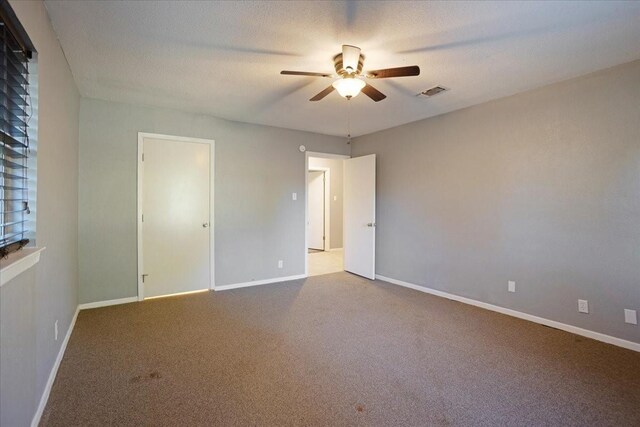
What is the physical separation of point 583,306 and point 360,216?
299 cm

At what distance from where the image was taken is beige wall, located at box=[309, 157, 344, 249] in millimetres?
7809

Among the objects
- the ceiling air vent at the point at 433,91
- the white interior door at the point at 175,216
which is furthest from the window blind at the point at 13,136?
the ceiling air vent at the point at 433,91

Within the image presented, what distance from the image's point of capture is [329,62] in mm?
2578

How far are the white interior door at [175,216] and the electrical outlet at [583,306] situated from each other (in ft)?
13.9

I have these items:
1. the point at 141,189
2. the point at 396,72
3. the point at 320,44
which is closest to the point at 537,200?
the point at 396,72

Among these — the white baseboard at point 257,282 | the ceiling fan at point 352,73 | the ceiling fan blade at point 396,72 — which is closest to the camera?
the ceiling fan blade at point 396,72

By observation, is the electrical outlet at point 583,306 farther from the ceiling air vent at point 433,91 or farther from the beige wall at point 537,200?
the ceiling air vent at point 433,91

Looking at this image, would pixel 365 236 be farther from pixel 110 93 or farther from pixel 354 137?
pixel 110 93

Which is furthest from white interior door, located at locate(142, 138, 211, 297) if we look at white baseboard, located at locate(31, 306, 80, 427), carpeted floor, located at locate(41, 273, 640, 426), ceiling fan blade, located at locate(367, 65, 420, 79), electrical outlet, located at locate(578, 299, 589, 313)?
electrical outlet, located at locate(578, 299, 589, 313)

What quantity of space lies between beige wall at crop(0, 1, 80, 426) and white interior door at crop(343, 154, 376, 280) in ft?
12.4

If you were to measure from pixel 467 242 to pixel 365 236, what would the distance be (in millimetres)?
1642

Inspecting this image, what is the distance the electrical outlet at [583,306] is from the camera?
2.81 metres

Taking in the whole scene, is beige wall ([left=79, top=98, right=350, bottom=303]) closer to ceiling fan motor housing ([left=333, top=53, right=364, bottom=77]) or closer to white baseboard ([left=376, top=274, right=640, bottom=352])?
white baseboard ([left=376, top=274, right=640, bottom=352])

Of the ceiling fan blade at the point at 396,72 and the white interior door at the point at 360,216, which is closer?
the ceiling fan blade at the point at 396,72
